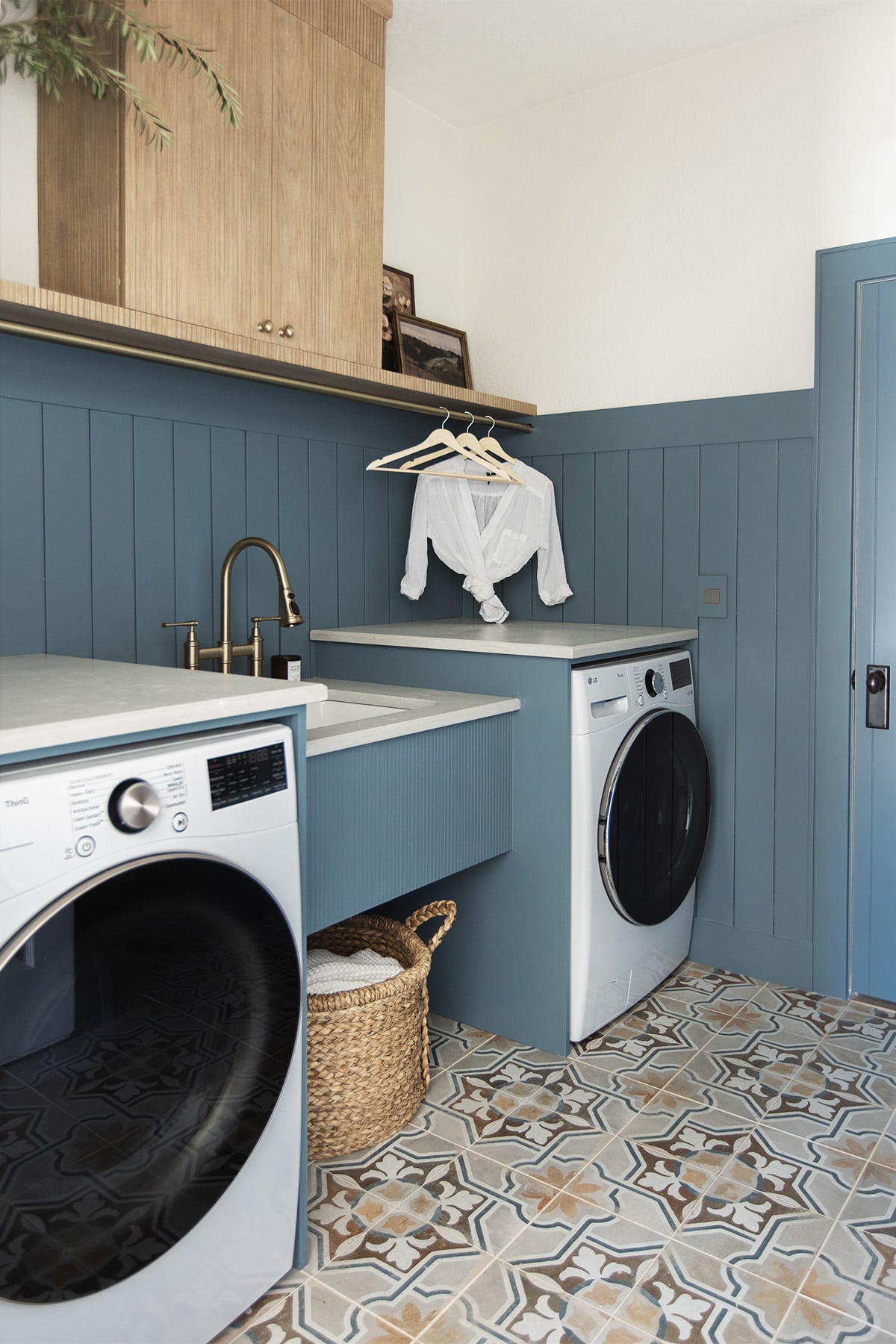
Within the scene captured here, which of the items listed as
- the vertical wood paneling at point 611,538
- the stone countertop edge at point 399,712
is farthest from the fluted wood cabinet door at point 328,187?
the vertical wood paneling at point 611,538

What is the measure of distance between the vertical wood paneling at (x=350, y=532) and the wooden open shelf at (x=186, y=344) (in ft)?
0.67

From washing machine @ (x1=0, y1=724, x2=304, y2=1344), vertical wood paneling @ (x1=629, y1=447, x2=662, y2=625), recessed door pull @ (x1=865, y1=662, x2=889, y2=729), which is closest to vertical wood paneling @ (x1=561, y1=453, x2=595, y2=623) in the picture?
vertical wood paneling @ (x1=629, y1=447, x2=662, y2=625)

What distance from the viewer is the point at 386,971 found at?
2.02 meters

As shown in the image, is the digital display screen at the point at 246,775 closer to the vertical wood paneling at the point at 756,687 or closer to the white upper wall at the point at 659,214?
the vertical wood paneling at the point at 756,687

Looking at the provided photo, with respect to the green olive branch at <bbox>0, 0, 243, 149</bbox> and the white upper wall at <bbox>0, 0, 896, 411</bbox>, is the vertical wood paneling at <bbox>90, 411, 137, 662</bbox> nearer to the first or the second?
the green olive branch at <bbox>0, 0, 243, 149</bbox>

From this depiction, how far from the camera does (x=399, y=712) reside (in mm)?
2074

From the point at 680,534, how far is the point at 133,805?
2.00 m

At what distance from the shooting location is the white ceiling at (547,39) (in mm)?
2447

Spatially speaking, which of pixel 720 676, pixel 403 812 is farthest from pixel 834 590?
pixel 403 812

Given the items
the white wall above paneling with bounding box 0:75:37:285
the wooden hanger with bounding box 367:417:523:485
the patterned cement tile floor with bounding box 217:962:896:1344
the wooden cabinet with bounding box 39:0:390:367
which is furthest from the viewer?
the wooden hanger with bounding box 367:417:523:485

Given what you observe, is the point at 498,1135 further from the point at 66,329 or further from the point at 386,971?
the point at 66,329

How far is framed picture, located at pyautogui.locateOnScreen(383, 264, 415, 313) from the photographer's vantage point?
286 cm

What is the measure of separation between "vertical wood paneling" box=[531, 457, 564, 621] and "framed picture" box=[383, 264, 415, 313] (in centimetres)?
60

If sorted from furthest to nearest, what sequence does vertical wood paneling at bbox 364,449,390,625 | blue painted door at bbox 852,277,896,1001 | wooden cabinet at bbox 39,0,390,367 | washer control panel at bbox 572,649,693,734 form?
vertical wood paneling at bbox 364,449,390,625 < blue painted door at bbox 852,277,896,1001 < washer control panel at bbox 572,649,693,734 < wooden cabinet at bbox 39,0,390,367
